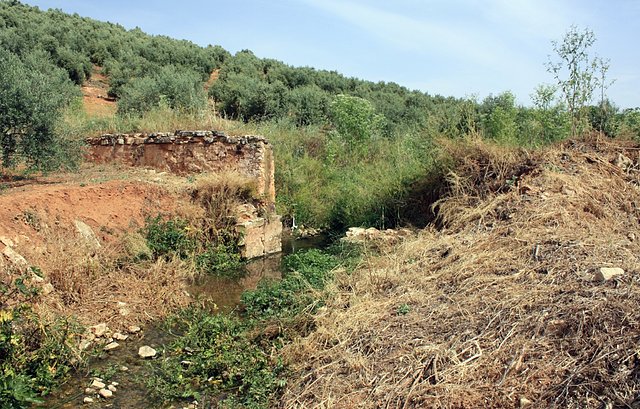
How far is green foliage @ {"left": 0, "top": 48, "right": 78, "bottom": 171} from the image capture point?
30.5 ft

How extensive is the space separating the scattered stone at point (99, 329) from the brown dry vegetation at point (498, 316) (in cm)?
261

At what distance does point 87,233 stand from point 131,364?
134 inches

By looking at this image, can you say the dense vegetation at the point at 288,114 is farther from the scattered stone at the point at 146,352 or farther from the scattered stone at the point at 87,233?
the scattered stone at the point at 146,352

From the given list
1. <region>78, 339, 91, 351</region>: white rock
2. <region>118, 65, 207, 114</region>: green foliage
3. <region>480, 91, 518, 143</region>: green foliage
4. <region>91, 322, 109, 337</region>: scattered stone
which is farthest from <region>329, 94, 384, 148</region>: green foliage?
<region>78, 339, 91, 351</region>: white rock

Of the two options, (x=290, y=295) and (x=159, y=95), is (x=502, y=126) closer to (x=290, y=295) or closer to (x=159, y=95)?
(x=290, y=295)

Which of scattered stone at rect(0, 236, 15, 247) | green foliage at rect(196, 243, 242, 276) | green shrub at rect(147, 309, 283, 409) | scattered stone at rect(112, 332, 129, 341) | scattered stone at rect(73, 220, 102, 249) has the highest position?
scattered stone at rect(0, 236, 15, 247)

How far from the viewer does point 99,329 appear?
21.0 ft

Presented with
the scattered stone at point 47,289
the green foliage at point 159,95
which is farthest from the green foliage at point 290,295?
the green foliage at point 159,95

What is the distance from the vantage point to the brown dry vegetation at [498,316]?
4.04m

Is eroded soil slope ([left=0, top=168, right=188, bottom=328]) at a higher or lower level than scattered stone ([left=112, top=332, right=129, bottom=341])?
higher

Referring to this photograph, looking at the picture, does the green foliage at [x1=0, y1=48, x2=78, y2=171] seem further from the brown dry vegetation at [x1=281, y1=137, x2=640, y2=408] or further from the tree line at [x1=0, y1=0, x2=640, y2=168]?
the brown dry vegetation at [x1=281, y1=137, x2=640, y2=408]

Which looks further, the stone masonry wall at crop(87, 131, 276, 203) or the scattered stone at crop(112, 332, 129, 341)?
the stone masonry wall at crop(87, 131, 276, 203)

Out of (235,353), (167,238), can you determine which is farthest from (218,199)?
(235,353)

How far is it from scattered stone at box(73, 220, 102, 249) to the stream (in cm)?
171
